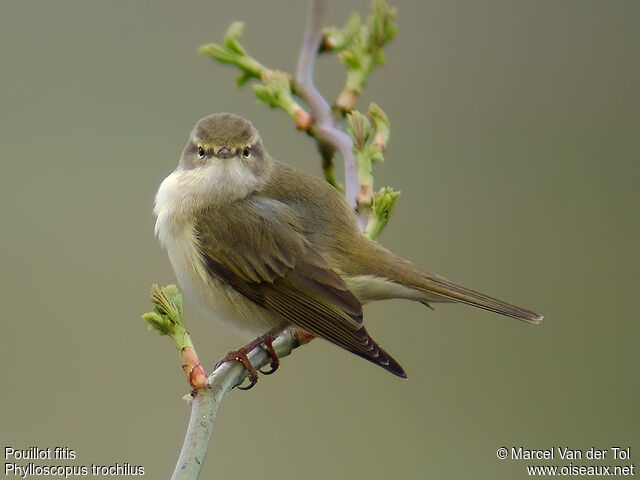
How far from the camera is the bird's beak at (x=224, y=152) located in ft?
12.3

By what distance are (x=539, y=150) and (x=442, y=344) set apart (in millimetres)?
3062

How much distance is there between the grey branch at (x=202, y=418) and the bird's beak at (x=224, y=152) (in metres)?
1.20

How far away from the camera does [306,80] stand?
141 inches

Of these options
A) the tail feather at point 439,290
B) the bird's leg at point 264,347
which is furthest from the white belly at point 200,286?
the tail feather at point 439,290

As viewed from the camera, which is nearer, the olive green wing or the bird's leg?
the bird's leg

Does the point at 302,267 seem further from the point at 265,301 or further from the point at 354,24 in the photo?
the point at 354,24

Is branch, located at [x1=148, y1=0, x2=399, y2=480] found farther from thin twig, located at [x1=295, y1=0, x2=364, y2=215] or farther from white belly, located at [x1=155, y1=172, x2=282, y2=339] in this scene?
white belly, located at [x1=155, y1=172, x2=282, y2=339]

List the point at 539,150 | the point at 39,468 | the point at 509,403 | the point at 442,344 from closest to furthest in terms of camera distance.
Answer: the point at 39,468, the point at 509,403, the point at 442,344, the point at 539,150

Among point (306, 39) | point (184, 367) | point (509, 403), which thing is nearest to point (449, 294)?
point (306, 39)

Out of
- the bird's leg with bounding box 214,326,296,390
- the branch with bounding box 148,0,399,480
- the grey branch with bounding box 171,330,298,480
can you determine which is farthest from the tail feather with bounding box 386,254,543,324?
the grey branch with bounding box 171,330,298,480

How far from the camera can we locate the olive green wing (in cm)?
353

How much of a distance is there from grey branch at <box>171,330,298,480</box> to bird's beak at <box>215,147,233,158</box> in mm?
1204

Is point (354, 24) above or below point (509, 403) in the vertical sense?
above

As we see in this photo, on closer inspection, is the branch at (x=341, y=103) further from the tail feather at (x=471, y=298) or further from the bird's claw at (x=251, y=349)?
the tail feather at (x=471, y=298)
